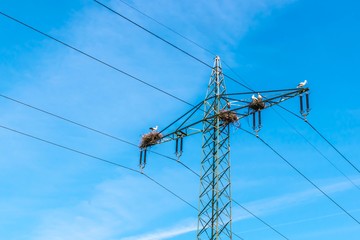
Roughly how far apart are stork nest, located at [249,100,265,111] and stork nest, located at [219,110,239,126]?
104 cm

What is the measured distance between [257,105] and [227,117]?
5.73 ft

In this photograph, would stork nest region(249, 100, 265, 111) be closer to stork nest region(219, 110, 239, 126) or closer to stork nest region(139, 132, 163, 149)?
stork nest region(219, 110, 239, 126)

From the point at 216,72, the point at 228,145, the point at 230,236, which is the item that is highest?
the point at 216,72

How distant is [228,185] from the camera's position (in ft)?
103

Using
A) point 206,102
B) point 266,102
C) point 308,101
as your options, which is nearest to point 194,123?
point 206,102

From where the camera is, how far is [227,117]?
3288 centimetres

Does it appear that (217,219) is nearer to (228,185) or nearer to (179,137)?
(228,185)

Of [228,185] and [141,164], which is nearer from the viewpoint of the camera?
[228,185]

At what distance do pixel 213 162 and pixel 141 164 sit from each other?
6030 mm

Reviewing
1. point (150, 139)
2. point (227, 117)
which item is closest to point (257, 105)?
point (227, 117)

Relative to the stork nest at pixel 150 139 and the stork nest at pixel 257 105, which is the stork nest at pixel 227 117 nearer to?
the stork nest at pixel 257 105

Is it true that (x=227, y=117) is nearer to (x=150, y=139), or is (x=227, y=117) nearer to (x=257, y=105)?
(x=257, y=105)

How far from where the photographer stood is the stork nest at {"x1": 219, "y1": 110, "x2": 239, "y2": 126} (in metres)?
32.8

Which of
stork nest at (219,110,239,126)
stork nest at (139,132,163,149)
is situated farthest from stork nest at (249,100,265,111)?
stork nest at (139,132,163,149)
